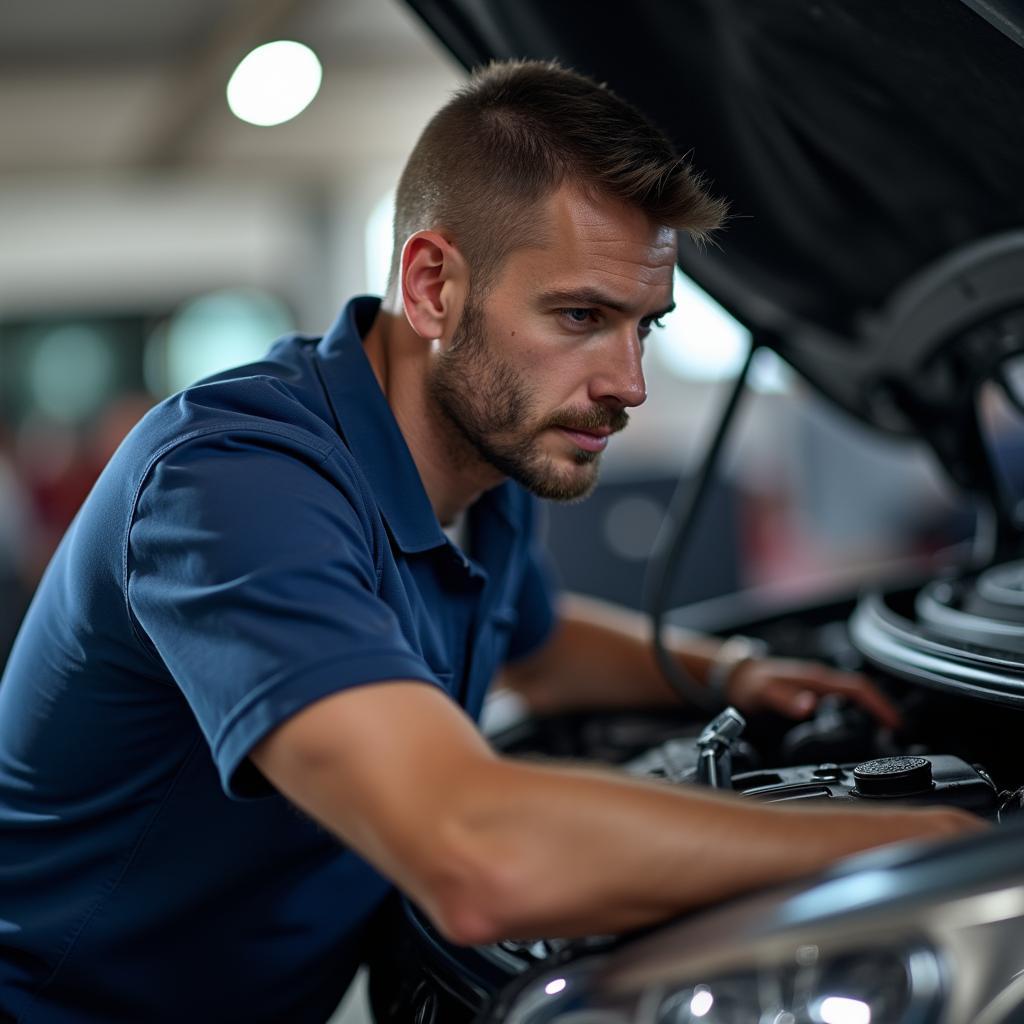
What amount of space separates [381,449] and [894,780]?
56 centimetres

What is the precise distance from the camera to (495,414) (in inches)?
48.7

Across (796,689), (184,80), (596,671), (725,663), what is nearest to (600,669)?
(596,671)

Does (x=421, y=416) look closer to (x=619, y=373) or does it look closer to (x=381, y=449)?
(x=381, y=449)

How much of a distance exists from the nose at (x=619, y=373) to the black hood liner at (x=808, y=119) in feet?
1.34

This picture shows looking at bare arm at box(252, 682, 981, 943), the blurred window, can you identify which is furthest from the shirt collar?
the blurred window

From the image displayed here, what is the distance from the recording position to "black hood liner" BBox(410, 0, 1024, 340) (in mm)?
1300

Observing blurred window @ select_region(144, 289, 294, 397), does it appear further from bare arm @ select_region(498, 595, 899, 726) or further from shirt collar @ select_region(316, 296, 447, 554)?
shirt collar @ select_region(316, 296, 447, 554)

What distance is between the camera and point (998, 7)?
104cm

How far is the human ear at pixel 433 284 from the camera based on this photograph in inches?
48.8

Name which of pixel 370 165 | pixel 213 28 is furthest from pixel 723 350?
pixel 213 28

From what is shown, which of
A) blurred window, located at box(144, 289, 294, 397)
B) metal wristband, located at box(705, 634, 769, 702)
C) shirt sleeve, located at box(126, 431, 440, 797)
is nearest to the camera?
shirt sleeve, located at box(126, 431, 440, 797)

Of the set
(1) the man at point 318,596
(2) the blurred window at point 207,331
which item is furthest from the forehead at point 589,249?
(2) the blurred window at point 207,331

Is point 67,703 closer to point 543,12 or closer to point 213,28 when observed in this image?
point 543,12

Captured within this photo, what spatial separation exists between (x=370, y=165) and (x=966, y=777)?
28.5 feet
